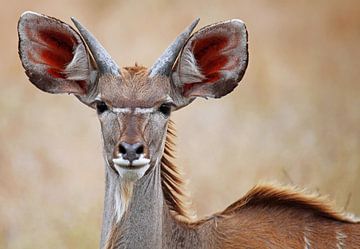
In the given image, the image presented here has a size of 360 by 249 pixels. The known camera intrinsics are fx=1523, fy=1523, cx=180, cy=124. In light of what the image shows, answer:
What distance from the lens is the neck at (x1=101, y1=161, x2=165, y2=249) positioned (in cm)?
753

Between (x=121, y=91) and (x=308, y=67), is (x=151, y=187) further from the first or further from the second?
(x=308, y=67)

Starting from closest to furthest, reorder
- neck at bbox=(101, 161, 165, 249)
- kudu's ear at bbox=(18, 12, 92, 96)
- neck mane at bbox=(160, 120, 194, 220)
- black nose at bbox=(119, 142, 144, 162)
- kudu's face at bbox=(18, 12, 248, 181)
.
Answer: black nose at bbox=(119, 142, 144, 162) < kudu's face at bbox=(18, 12, 248, 181) < neck at bbox=(101, 161, 165, 249) < kudu's ear at bbox=(18, 12, 92, 96) < neck mane at bbox=(160, 120, 194, 220)

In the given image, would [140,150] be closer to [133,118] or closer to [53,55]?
[133,118]

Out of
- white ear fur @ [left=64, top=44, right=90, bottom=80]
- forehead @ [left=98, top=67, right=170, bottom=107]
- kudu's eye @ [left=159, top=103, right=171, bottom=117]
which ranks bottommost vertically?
kudu's eye @ [left=159, top=103, right=171, bottom=117]

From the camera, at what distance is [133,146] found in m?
7.23

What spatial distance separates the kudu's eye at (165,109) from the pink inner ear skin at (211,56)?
1.11 ft

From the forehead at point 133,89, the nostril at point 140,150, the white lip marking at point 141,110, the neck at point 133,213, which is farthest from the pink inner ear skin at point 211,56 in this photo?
the nostril at point 140,150

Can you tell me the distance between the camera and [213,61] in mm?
7863

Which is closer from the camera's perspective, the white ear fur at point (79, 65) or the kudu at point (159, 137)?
the kudu at point (159, 137)

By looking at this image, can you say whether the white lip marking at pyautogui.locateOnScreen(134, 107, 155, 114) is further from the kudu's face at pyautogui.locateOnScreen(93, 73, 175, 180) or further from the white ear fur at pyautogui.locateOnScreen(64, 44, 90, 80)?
the white ear fur at pyautogui.locateOnScreen(64, 44, 90, 80)

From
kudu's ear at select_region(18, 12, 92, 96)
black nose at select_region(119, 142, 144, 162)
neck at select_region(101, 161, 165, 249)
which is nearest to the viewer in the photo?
black nose at select_region(119, 142, 144, 162)

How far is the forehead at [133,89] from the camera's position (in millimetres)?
7480

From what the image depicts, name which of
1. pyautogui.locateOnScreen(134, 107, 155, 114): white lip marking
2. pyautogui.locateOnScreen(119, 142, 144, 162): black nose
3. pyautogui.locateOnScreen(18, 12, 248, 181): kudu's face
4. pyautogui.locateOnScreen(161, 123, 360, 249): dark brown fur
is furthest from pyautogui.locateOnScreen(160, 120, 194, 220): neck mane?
pyautogui.locateOnScreen(119, 142, 144, 162): black nose

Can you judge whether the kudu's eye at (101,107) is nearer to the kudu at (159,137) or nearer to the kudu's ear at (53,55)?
the kudu at (159,137)
